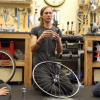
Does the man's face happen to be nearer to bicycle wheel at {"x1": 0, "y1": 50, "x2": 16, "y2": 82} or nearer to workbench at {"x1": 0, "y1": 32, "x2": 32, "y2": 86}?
workbench at {"x1": 0, "y1": 32, "x2": 32, "y2": 86}

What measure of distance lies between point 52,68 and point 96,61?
1.03 metres

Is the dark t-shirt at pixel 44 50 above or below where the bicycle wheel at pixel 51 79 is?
above

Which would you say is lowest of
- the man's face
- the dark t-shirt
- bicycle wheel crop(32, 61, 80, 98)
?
bicycle wheel crop(32, 61, 80, 98)

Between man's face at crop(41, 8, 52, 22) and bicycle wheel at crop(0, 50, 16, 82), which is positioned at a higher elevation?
man's face at crop(41, 8, 52, 22)

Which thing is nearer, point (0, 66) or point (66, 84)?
point (66, 84)

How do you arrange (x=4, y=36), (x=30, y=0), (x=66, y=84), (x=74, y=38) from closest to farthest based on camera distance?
(x=66, y=84)
(x=4, y=36)
(x=74, y=38)
(x=30, y=0)

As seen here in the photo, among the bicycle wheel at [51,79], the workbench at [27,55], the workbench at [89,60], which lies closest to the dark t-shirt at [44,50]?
the bicycle wheel at [51,79]

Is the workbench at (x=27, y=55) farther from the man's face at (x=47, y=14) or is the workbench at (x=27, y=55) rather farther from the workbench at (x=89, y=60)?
the workbench at (x=89, y=60)

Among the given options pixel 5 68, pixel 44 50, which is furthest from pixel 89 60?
pixel 5 68

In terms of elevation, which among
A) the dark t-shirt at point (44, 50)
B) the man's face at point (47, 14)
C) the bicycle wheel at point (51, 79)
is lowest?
the bicycle wheel at point (51, 79)

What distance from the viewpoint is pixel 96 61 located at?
10.4 ft

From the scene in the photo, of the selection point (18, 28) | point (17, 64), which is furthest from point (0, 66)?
point (18, 28)

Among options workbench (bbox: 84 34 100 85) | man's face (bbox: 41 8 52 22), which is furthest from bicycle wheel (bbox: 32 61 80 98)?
workbench (bbox: 84 34 100 85)

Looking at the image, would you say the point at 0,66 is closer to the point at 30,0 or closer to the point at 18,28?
the point at 18,28
